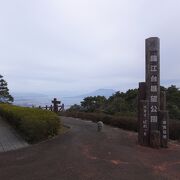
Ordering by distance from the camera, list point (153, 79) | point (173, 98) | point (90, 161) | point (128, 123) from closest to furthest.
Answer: point (90, 161) < point (153, 79) < point (128, 123) < point (173, 98)

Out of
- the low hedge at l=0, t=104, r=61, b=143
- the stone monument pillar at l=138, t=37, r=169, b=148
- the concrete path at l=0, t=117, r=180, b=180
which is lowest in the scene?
the concrete path at l=0, t=117, r=180, b=180

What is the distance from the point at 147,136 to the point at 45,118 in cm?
367

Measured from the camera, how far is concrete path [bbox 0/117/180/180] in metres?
7.06

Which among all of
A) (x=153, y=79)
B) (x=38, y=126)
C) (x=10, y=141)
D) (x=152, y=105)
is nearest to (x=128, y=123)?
(x=152, y=105)

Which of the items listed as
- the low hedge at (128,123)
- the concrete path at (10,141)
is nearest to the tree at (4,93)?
the low hedge at (128,123)

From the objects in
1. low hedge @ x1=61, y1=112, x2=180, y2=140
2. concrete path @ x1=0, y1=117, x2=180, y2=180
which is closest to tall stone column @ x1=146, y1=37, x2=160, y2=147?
concrete path @ x1=0, y1=117, x2=180, y2=180

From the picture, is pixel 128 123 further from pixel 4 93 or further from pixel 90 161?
pixel 4 93

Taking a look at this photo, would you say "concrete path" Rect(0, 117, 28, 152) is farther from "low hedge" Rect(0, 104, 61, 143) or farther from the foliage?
the foliage

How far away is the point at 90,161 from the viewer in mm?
8195

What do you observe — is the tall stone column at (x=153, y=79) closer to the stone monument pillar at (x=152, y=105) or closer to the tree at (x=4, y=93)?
the stone monument pillar at (x=152, y=105)

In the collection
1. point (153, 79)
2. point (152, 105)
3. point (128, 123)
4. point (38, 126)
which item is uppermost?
point (153, 79)

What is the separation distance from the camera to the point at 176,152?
10141 mm

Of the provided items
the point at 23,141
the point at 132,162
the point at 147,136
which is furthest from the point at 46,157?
the point at 147,136

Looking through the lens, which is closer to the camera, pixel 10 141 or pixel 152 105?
pixel 152 105
